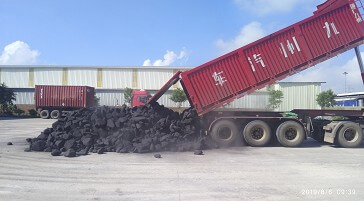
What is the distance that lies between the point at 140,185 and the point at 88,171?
2.07m

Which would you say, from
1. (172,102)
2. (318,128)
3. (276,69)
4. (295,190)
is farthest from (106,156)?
(172,102)

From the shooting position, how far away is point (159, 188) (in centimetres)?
727

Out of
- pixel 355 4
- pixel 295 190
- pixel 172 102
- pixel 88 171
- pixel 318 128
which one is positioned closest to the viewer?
pixel 295 190

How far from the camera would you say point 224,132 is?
1408 centimetres

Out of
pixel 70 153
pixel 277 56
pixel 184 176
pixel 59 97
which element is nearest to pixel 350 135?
pixel 277 56

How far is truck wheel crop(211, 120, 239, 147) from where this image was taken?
13.9 meters

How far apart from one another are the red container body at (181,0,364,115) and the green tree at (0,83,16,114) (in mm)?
32706

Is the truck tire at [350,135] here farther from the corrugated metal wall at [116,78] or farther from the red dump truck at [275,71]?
the corrugated metal wall at [116,78]

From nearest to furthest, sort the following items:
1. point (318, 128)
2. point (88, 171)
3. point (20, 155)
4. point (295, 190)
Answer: point (295, 190), point (88, 171), point (20, 155), point (318, 128)

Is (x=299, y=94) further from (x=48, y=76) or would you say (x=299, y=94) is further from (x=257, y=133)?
(x=257, y=133)

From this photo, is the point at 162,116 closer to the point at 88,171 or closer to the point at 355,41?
the point at 88,171

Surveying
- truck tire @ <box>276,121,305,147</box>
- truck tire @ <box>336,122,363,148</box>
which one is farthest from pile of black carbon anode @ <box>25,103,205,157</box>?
truck tire @ <box>336,122,363,148</box>

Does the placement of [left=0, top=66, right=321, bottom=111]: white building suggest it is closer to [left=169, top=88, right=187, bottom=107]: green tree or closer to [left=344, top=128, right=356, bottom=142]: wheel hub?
[left=169, top=88, right=187, bottom=107]: green tree

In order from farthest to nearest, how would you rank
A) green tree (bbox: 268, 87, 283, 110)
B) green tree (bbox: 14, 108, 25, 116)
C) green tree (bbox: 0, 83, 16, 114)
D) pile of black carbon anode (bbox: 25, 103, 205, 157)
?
green tree (bbox: 268, 87, 283, 110) → green tree (bbox: 14, 108, 25, 116) → green tree (bbox: 0, 83, 16, 114) → pile of black carbon anode (bbox: 25, 103, 205, 157)
